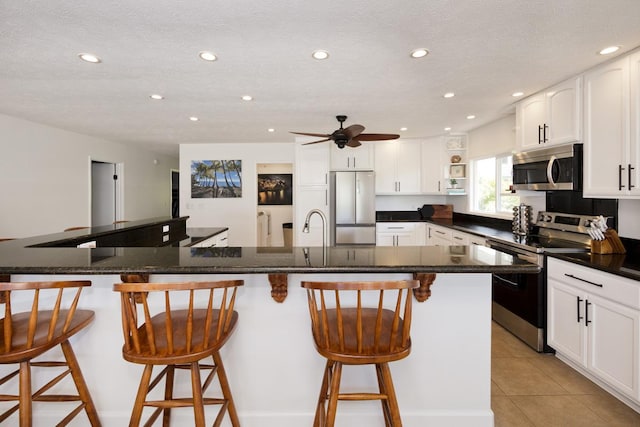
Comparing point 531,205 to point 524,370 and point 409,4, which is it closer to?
point 524,370

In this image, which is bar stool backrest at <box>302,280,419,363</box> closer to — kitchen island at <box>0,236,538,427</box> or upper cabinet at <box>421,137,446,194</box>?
kitchen island at <box>0,236,538,427</box>

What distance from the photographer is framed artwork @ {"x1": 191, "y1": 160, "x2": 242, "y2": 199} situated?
5910 millimetres

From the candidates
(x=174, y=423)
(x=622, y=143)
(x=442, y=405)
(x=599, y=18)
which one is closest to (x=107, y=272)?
(x=174, y=423)

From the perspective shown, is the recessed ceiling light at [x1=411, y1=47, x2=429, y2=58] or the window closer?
the recessed ceiling light at [x1=411, y1=47, x2=429, y2=58]

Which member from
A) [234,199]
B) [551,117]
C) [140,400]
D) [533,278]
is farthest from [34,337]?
[234,199]

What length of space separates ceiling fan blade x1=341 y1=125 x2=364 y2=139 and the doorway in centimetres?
478

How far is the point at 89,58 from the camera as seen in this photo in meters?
2.31

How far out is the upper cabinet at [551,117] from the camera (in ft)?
8.57

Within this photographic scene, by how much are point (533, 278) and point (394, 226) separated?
2.59 metres

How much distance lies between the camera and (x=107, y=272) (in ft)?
4.46

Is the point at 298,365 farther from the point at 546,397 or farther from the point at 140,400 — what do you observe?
the point at 546,397

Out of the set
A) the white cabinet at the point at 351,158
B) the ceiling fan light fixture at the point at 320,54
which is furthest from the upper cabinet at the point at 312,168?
the ceiling fan light fixture at the point at 320,54

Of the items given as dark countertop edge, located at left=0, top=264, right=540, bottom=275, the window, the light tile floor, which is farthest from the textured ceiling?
the light tile floor

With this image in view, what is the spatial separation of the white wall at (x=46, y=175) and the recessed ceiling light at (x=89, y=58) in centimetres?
260
